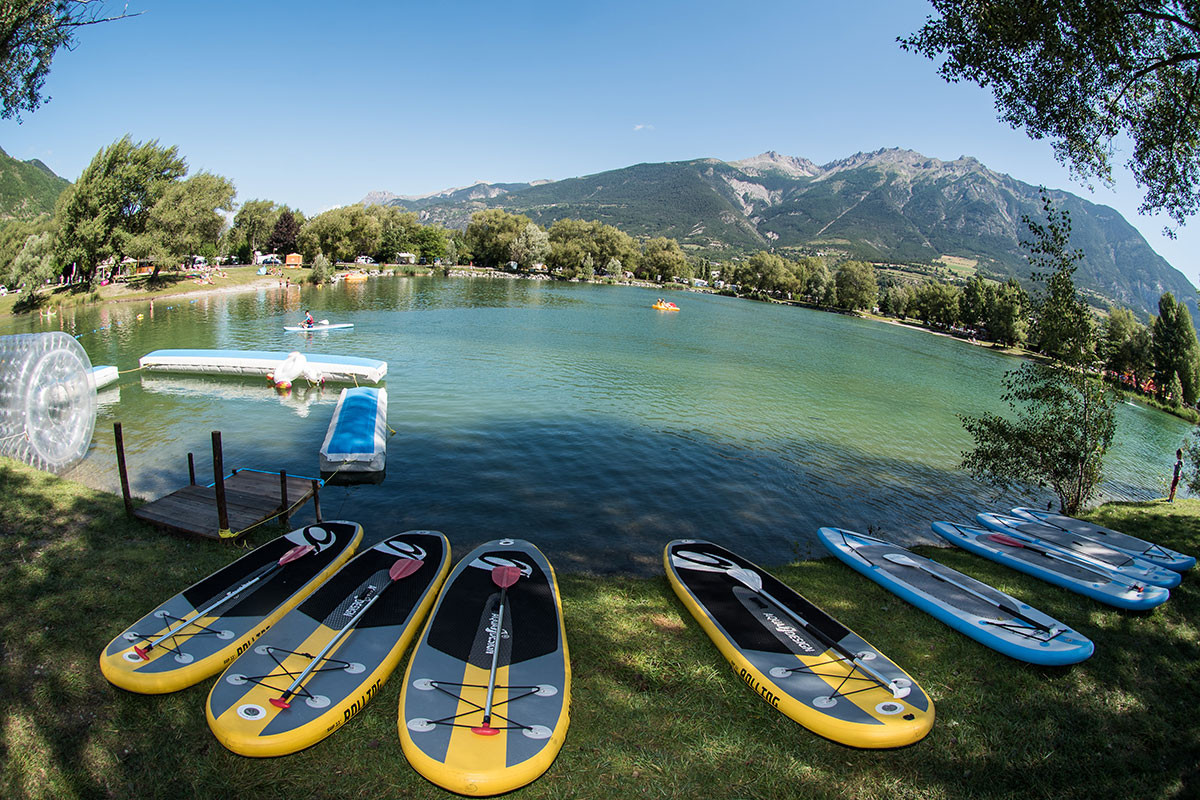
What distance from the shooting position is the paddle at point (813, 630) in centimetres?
603

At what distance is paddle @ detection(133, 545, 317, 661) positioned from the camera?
20.1 feet

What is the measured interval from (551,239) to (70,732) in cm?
13647

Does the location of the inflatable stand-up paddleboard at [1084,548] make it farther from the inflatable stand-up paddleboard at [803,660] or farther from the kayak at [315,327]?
the kayak at [315,327]

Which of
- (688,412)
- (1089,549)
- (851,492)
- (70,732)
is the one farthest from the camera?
(688,412)

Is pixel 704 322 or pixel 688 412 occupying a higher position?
pixel 704 322

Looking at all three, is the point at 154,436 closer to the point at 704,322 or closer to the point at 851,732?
the point at 851,732

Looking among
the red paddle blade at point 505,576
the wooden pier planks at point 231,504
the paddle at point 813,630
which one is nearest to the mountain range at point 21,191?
the wooden pier planks at point 231,504

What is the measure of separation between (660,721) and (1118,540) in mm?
11733

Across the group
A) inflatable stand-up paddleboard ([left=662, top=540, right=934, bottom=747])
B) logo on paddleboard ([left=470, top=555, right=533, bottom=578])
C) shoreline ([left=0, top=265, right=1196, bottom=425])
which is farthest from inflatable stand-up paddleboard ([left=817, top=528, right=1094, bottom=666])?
shoreline ([left=0, top=265, right=1196, bottom=425])

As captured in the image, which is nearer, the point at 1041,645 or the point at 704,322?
the point at 1041,645

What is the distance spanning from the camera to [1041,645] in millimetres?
6965

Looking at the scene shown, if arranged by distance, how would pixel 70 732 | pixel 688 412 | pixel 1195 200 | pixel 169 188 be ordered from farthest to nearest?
pixel 169 188
pixel 688 412
pixel 1195 200
pixel 70 732

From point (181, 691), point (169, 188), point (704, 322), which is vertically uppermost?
point (169, 188)

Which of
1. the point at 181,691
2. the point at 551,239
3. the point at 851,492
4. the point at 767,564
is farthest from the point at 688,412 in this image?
the point at 551,239
